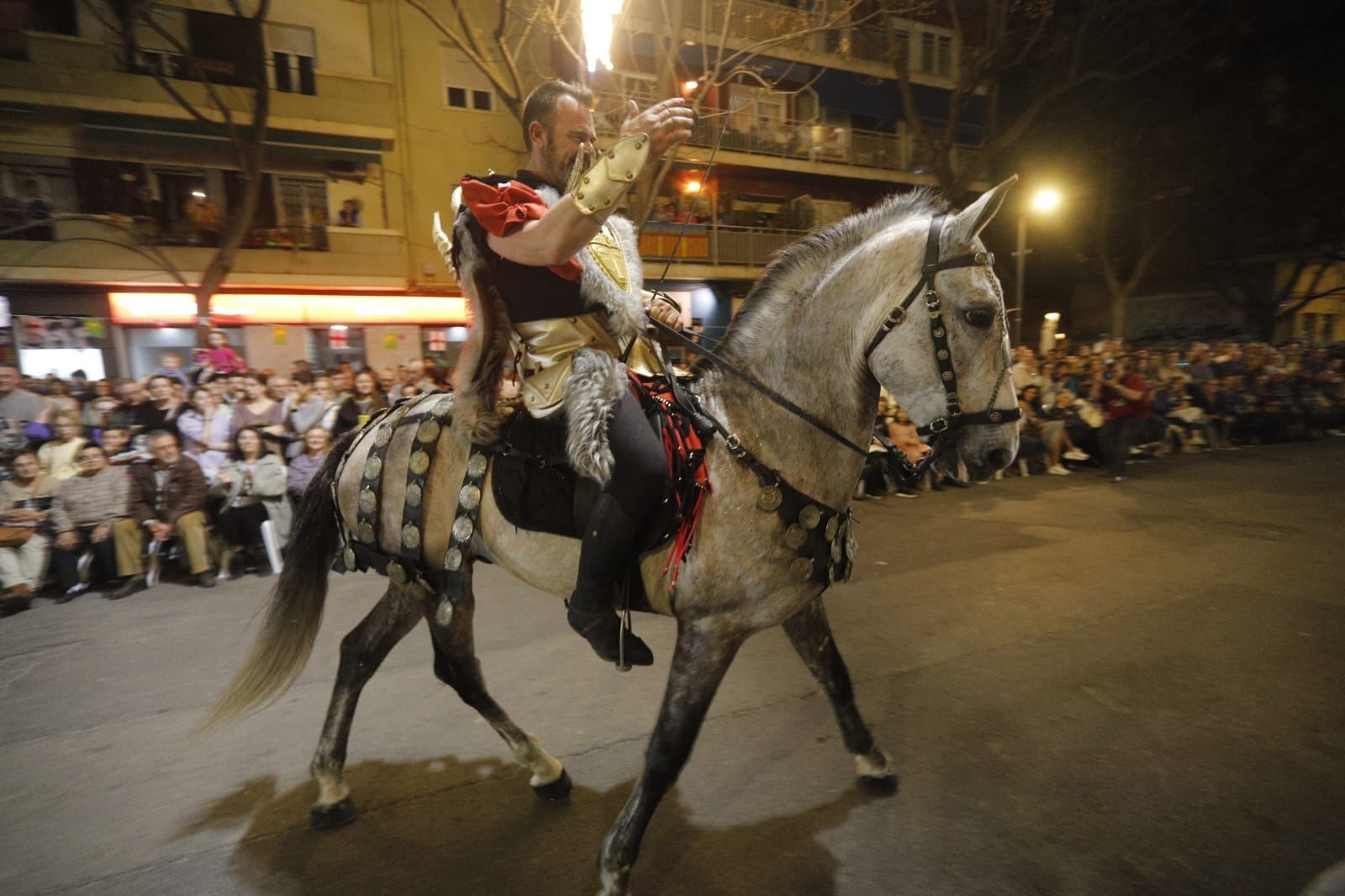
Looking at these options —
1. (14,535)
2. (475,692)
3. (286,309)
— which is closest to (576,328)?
(475,692)

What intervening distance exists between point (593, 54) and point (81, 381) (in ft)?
35.0

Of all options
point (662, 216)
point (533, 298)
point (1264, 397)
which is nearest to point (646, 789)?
point (533, 298)

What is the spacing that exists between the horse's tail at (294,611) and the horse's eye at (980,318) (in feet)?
8.59

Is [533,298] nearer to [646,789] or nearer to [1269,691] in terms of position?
[646,789]

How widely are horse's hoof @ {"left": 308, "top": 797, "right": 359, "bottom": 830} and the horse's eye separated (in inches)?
122

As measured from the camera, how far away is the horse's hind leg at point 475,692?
2.91 m

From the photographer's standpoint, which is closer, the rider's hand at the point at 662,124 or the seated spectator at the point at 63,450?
the rider's hand at the point at 662,124

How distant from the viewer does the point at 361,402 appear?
8727 millimetres

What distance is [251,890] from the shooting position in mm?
2469

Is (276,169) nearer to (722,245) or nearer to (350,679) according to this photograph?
(722,245)

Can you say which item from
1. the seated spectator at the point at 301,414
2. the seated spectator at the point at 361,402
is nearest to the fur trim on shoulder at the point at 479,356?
the seated spectator at the point at 301,414

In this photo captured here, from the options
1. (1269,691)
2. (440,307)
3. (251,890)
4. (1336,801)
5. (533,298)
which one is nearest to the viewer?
(533,298)

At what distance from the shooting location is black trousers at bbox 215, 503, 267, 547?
6.46 metres

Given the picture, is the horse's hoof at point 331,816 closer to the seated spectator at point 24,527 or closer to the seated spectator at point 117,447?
the seated spectator at point 24,527
